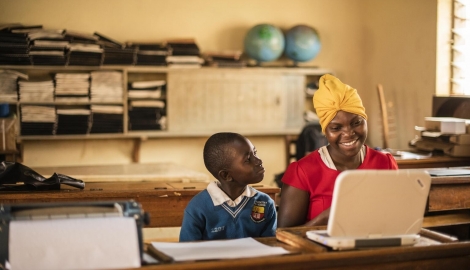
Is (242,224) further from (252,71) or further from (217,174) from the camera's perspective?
(252,71)

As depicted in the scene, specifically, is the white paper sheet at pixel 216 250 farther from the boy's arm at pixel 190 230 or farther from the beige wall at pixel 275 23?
the beige wall at pixel 275 23

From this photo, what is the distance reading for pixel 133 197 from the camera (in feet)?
12.0

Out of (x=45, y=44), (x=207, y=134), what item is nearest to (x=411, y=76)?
(x=207, y=134)

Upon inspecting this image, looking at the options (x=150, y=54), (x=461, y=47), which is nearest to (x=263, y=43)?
(x=150, y=54)

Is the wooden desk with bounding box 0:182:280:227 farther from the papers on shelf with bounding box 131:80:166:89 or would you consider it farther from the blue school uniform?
the papers on shelf with bounding box 131:80:166:89

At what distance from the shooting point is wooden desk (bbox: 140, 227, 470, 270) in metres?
1.96

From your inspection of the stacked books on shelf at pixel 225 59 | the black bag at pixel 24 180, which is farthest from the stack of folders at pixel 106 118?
the black bag at pixel 24 180

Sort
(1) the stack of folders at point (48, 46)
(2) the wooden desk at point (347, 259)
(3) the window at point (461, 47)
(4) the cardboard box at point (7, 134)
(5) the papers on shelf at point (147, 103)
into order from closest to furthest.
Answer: (2) the wooden desk at point (347, 259) → (4) the cardboard box at point (7, 134) → (3) the window at point (461, 47) → (1) the stack of folders at point (48, 46) → (5) the papers on shelf at point (147, 103)

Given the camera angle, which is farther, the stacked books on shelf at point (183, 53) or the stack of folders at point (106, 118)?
the stacked books on shelf at point (183, 53)

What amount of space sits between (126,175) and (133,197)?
0.56 metres

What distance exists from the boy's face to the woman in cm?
27

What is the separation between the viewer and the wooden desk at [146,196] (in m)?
3.50

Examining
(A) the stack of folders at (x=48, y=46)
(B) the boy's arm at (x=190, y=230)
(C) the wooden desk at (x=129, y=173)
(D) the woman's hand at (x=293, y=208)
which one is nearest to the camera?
(B) the boy's arm at (x=190, y=230)

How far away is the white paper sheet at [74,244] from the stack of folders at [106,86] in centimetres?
465
